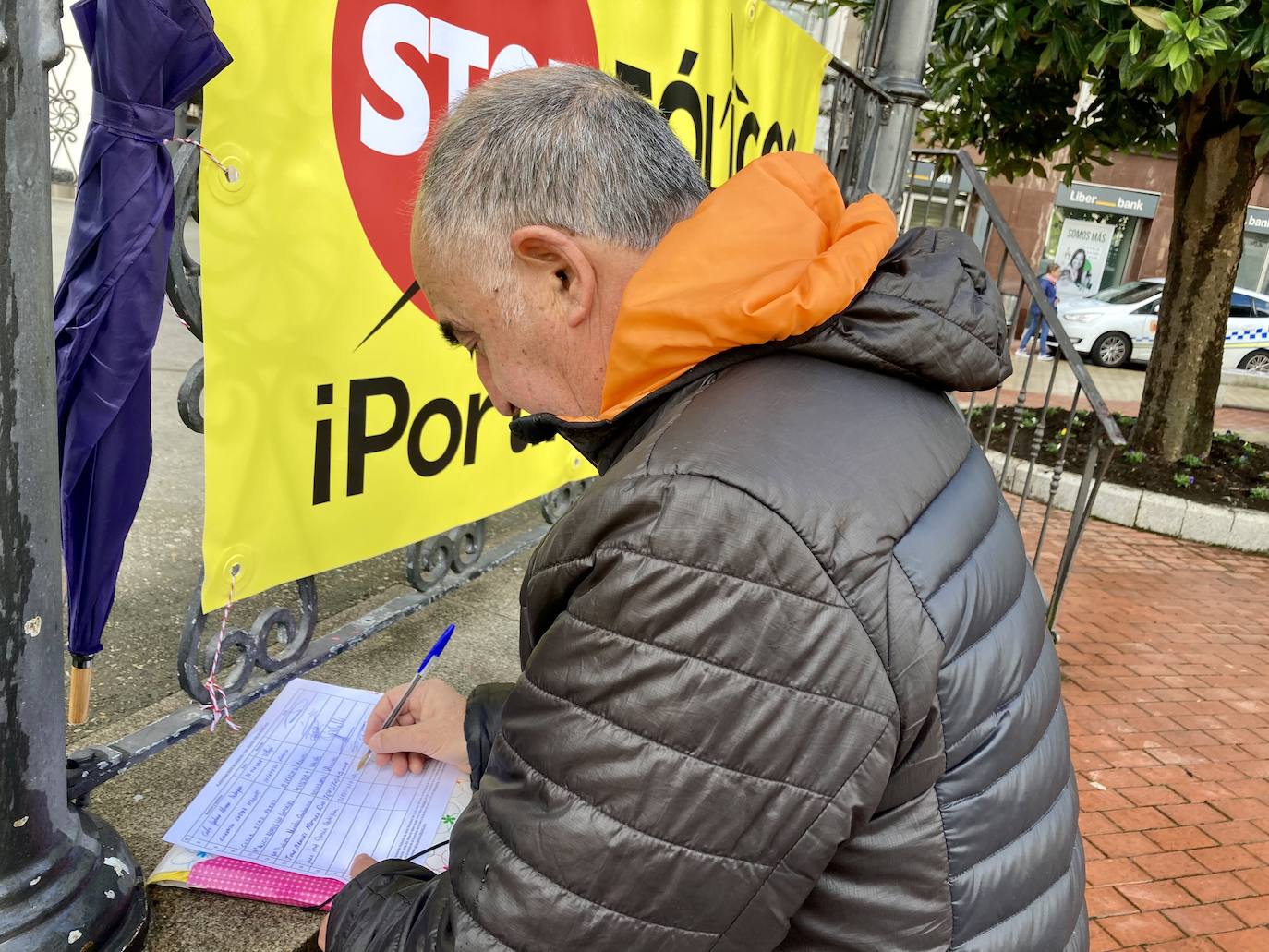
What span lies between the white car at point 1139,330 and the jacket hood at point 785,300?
16.2 m

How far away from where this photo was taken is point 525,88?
3.97ft

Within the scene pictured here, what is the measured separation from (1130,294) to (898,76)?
14.2 metres

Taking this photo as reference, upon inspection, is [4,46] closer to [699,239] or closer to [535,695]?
[699,239]

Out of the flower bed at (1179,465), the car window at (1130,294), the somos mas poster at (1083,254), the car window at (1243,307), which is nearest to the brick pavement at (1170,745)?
the flower bed at (1179,465)

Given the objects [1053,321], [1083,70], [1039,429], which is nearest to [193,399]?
[1053,321]

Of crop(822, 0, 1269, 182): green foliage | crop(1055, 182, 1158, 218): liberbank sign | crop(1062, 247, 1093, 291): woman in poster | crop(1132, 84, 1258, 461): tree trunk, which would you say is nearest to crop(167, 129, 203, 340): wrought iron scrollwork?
crop(822, 0, 1269, 182): green foliage

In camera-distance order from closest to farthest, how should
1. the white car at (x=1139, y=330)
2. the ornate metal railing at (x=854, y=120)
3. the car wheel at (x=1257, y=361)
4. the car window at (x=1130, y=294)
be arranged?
1. the ornate metal railing at (x=854, y=120)
2. the white car at (x=1139, y=330)
3. the car wheel at (x=1257, y=361)
4. the car window at (x=1130, y=294)

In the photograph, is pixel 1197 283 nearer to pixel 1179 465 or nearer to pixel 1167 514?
pixel 1179 465

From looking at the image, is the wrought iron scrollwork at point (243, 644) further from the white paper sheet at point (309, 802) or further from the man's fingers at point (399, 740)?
the man's fingers at point (399, 740)

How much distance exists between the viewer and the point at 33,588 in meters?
1.34

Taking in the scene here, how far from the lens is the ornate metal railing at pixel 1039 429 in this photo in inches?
168

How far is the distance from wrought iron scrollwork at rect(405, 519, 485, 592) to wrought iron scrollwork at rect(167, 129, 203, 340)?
3.79 feet

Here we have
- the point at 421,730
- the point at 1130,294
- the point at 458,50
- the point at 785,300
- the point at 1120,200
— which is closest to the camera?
the point at 785,300

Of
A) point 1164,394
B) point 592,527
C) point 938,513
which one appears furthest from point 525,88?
point 1164,394
